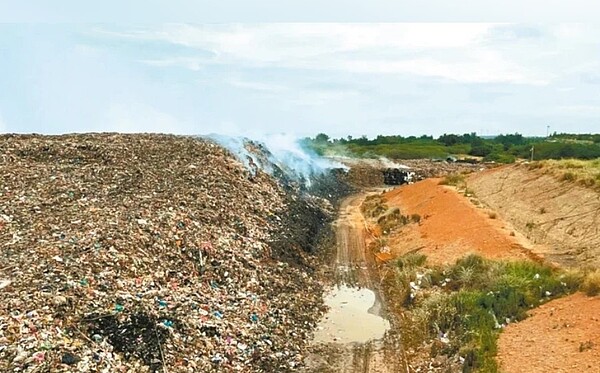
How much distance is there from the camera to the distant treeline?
5340 cm

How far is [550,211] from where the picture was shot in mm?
21062

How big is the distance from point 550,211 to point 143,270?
1586 cm

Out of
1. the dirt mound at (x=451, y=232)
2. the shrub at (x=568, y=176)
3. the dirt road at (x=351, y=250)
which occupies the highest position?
the shrub at (x=568, y=176)

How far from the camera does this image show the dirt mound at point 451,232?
18.1 meters

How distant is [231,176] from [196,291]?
1177 cm

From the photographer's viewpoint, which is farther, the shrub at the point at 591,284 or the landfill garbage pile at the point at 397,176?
the landfill garbage pile at the point at 397,176

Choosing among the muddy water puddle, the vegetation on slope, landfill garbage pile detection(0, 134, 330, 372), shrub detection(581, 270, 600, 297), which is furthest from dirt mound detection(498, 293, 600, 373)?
landfill garbage pile detection(0, 134, 330, 372)

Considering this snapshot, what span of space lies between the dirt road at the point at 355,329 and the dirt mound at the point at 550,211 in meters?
5.65

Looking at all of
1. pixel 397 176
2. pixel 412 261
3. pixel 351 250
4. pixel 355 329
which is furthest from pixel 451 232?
pixel 397 176

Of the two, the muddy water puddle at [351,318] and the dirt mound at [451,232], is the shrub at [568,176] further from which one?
the muddy water puddle at [351,318]

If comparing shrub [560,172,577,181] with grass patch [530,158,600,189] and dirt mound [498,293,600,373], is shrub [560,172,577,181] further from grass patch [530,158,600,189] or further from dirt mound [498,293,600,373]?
dirt mound [498,293,600,373]

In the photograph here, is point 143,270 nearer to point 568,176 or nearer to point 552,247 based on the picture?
point 552,247

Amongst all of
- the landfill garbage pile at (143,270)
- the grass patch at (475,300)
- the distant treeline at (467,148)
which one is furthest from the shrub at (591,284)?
the distant treeline at (467,148)

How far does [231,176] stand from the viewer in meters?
24.2
